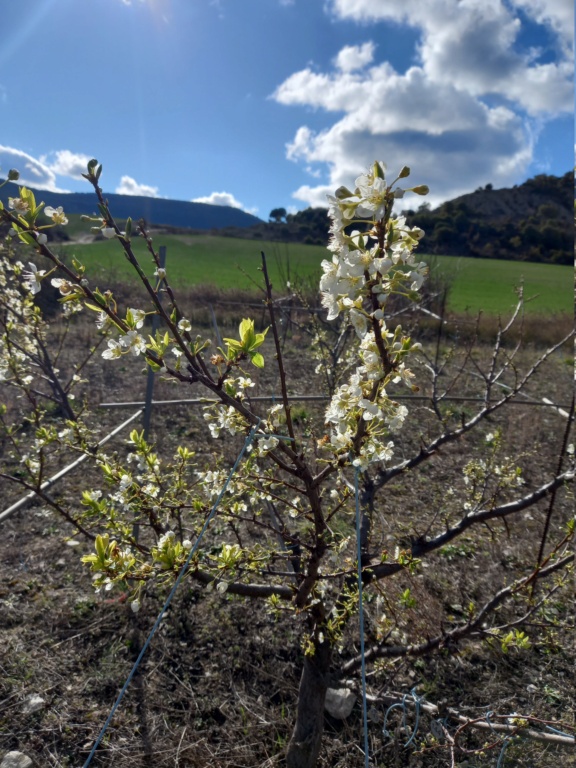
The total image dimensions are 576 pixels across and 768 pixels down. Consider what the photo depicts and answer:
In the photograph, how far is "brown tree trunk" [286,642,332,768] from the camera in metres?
1.99

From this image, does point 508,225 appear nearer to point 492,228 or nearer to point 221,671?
point 492,228

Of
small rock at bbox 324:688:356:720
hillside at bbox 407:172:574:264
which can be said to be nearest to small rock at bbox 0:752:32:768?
small rock at bbox 324:688:356:720

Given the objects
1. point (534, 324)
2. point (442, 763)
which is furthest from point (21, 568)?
point (534, 324)

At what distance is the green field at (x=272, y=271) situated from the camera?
1900 centimetres

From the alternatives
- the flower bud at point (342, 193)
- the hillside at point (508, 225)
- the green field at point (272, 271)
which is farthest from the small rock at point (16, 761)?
the hillside at point (508, 225)

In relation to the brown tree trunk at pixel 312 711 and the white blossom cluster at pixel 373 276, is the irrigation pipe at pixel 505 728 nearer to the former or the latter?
the brown tree trunk at pixel 312 711

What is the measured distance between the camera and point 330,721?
7.79 feet

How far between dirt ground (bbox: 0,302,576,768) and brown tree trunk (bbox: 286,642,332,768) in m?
0.23

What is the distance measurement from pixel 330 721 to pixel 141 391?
5.29 m

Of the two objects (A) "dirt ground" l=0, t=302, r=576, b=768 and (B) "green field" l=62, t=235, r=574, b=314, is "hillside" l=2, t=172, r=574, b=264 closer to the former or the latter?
(B) "green field" l=62, t=235, r=574, b=314

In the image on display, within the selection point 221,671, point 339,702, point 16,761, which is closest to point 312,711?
point 339,702

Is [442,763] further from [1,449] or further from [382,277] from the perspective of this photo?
[1,449]

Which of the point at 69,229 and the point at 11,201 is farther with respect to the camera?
the point at 69,229

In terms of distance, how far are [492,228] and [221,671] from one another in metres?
47.7
